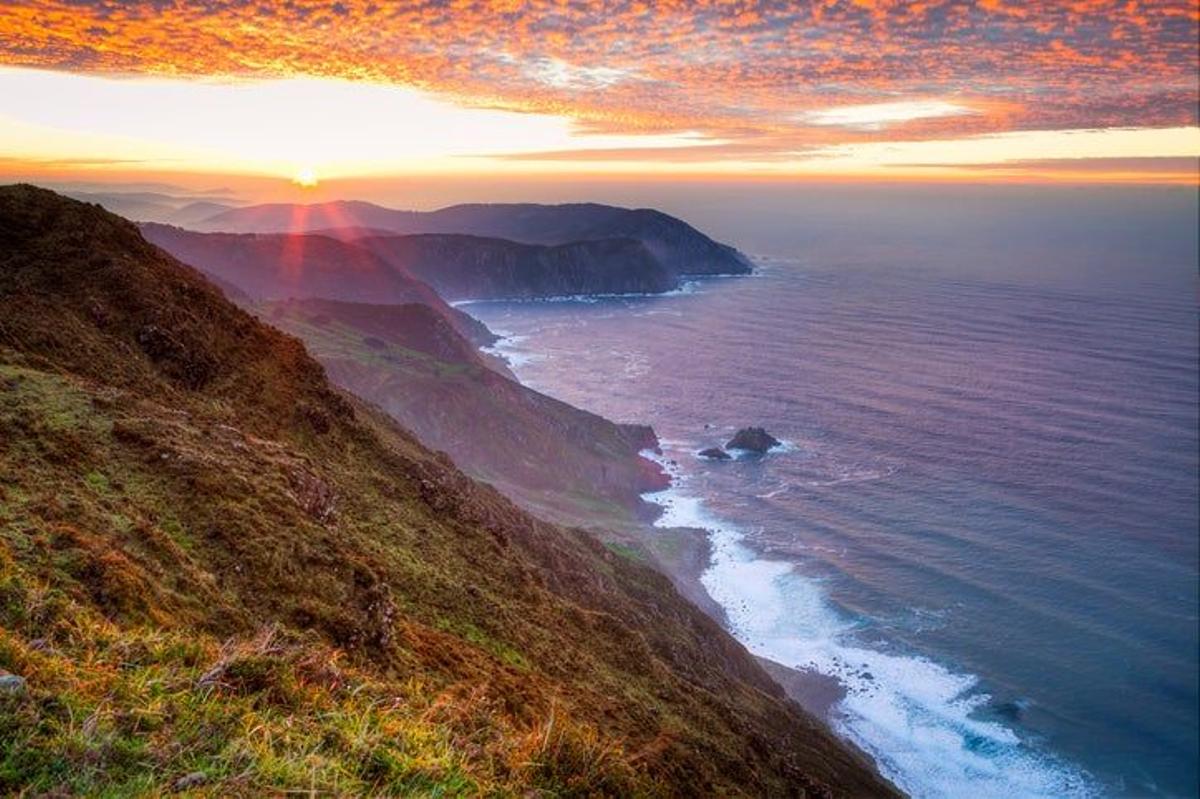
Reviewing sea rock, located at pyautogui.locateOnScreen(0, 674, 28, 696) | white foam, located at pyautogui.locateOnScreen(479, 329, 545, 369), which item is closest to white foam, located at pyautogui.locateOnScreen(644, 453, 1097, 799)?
sea rock, located at pyautogui.locateOnScreen(0, 674, 28, 696)

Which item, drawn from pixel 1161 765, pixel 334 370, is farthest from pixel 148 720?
pixel 334 370

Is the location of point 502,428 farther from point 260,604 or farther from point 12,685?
point 12,685

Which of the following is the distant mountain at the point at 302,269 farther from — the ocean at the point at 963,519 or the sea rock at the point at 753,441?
the sea rock at the point at 753,441

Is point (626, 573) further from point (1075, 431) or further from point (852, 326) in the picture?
point (852, 326)

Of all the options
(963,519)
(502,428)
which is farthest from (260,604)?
(502,428)

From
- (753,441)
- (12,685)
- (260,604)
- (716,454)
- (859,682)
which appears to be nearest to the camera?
(12,685)

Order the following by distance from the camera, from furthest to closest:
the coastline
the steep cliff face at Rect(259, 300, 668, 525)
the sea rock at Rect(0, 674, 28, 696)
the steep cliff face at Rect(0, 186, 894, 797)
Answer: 1. the steep cliff face at Rect(259, 300, 668, 525)
2. the coastline
3. the steep cliff face at Rect(0, 186, 894, 797)
4. the sea rock at Rect(0, 674, 28, 696)

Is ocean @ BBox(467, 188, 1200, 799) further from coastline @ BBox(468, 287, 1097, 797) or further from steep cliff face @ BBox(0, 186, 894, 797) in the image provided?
steep cliff face @ BBox(0, 186, 894, 797)
